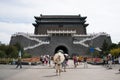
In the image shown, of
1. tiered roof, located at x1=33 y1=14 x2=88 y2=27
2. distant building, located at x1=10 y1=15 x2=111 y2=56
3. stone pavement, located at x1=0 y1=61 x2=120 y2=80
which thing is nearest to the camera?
stone pavement, located at x1=0 y1=61 x2=120 y2=80

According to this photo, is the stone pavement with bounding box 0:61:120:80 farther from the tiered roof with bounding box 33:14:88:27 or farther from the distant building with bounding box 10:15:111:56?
the tiered roof with bounding box 33:14:88:27

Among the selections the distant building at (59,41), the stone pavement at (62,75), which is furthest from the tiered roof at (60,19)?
the stone pavement at (62,75)

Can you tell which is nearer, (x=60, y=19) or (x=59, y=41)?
(x=59, y=41)

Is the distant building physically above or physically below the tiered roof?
below

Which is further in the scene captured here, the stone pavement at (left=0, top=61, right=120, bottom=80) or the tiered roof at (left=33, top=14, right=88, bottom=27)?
the tiered roof at (left=33, top=14, right=88, bottom=27)

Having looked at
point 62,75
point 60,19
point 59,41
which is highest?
point 60,19

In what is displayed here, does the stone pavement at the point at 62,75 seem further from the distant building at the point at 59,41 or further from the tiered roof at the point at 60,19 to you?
the tiered roof at the point at 60,19

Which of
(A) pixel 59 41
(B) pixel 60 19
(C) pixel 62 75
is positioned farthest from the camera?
(B) pixel 60 19

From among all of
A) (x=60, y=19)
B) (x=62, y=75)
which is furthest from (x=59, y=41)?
(x=62, y=75)

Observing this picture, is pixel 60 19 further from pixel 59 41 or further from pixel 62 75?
pixel 62 75

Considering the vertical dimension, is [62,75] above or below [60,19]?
below

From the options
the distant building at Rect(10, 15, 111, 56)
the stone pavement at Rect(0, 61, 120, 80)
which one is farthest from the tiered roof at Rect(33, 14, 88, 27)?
the stone pavement at Rect(0, 61, 120, 80)

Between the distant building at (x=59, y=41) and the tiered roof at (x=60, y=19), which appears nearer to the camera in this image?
the distant building at (x=59, y=41)

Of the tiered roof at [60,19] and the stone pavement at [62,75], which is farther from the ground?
the tiered roof at [60,19]
